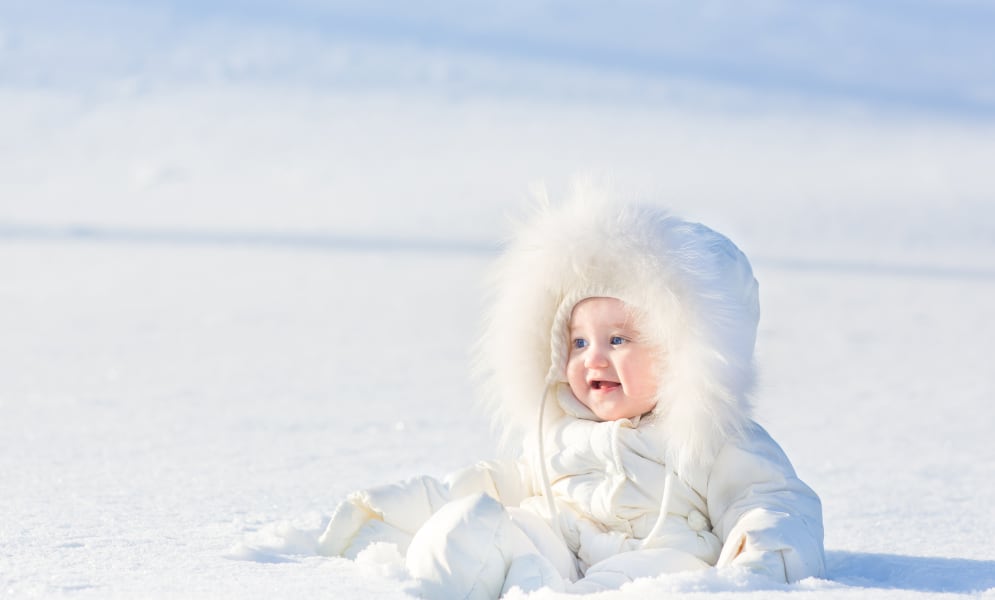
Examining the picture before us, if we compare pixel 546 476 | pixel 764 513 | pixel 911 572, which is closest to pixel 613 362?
pixel 546 476

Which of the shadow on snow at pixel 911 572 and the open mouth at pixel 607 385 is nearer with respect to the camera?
the shadow on snow at pixel 911 572

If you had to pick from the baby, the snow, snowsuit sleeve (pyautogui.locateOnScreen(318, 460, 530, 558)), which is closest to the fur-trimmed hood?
the baby

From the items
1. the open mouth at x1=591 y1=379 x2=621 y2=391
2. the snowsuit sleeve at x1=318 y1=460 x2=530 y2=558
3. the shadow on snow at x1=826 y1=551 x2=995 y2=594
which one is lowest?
the shadow on snow at x1=826 y1=551 x2=995 y2=594

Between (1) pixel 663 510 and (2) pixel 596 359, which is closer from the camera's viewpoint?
(1) pixel 663 510

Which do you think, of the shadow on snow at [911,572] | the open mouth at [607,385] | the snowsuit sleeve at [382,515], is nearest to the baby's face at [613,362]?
the open mouth at [607,385]

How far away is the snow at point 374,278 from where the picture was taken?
6.90ft

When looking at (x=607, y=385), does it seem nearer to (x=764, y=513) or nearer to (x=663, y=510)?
(x=663, y=510)

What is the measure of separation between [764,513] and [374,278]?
4718 millimetres

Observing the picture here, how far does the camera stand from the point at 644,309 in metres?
1.94

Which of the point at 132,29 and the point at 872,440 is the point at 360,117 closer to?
the point at 132,29

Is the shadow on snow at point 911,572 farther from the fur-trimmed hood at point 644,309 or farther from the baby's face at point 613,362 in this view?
the baby's face at point 613,362

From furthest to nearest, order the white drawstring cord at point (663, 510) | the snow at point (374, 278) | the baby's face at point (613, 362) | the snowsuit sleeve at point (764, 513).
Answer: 1. the snow at point (374, 278)
2. the baby's face at point (613, 362)
3. the white drawstring cord at point (663, 510)
4. the snowsuit sleeve at point (764, 513)

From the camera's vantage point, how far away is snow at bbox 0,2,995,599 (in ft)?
6.90

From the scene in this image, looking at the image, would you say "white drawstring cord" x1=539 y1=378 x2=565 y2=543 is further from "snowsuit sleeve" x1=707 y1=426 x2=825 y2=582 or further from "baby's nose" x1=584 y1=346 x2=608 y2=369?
"snowsuit sleeve" x1=707 y1=426 x2=825 y2=582
